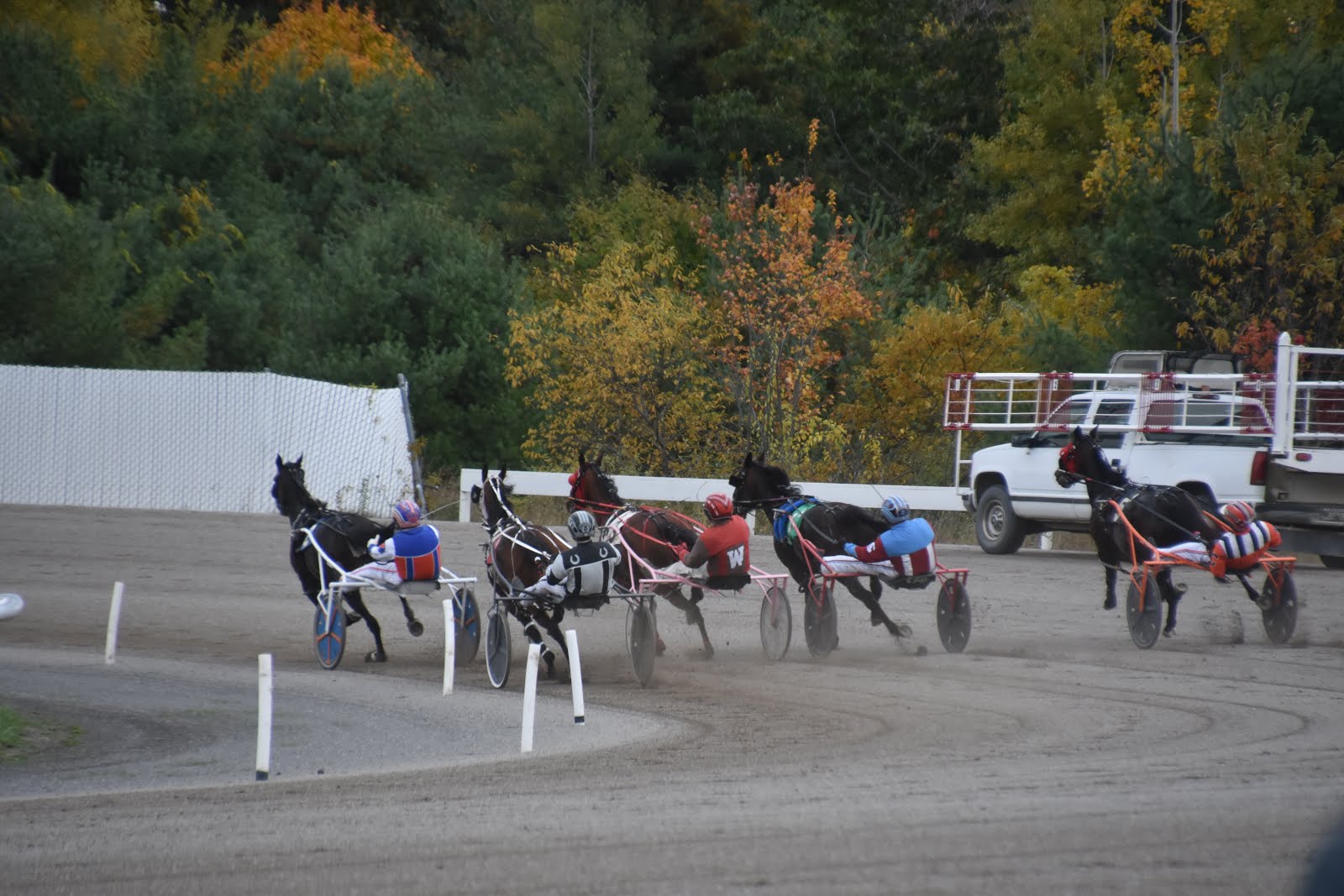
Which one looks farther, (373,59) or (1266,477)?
(373,59)

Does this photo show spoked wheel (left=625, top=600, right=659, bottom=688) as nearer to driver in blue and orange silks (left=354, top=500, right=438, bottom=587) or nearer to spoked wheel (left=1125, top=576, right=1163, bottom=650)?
driver in blue and orange silks (left=354, top=500, right=438, bottom=587)

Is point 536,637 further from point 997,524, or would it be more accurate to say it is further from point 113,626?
point 997,524

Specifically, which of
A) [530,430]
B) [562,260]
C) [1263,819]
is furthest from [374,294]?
[1263,819]

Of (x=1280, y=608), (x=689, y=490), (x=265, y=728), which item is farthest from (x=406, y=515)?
(x=689, y=490)

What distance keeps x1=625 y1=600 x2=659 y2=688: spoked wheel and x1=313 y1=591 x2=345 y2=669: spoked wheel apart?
2972 mm

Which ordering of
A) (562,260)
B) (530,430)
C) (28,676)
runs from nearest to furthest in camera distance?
(28,676) → (530,430) → (562,260)

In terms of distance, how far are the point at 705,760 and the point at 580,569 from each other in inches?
157

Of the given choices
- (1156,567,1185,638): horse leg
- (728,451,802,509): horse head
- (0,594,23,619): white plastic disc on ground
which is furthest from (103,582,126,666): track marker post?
(1156,567,1185,638): horse leg

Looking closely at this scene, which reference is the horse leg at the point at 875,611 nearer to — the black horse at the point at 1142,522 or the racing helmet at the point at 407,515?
the black horse at the point at 1142,522

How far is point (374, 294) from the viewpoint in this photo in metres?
36.0

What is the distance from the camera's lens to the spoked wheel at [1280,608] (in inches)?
626

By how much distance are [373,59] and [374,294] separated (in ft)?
84.4

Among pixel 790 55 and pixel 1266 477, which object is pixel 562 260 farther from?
pixel 1266 477

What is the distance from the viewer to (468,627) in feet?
52.9
